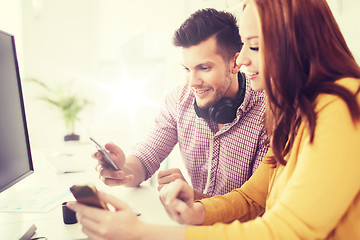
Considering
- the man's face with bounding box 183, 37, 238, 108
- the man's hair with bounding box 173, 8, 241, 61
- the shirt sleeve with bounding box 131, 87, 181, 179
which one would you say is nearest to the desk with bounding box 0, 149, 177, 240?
the shirt sleeve with bounding box 131, 87, 181, 179

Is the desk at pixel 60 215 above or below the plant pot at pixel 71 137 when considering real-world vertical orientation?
above

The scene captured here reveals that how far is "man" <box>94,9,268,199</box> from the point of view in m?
1.30

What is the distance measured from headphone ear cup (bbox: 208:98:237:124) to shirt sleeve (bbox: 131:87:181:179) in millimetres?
310

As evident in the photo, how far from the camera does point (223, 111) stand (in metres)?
1.30

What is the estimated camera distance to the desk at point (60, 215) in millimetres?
778

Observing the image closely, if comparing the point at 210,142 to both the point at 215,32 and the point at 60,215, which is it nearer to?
the point at 215,32

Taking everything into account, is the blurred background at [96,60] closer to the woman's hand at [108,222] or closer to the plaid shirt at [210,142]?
the plaid shirt at [210,142]

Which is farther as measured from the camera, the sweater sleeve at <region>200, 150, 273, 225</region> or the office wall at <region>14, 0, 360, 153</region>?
the office wall at <region>14, 0, 360, 153</region>

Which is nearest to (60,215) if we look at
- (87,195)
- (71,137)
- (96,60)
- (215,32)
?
(87,195)

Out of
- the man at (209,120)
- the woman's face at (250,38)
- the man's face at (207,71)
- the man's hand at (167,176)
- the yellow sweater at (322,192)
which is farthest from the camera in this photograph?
the man's face at (207,71)

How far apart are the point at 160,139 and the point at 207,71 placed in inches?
16.2

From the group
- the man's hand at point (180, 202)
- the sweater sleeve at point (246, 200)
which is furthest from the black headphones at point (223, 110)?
the man's hand at point (180, 202)

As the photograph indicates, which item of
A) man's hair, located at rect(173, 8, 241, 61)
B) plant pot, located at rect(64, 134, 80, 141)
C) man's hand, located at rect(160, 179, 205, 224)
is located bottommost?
plant pot, located at rect(64, 134, 80, 141)

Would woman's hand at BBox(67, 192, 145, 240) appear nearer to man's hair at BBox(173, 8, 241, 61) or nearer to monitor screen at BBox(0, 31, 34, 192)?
monitor screen at BBox(0, 31, 34, 192)
